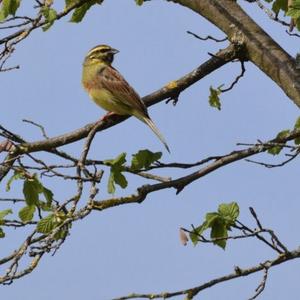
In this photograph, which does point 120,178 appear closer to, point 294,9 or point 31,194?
point 31,194

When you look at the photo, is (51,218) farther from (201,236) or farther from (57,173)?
(201,236)

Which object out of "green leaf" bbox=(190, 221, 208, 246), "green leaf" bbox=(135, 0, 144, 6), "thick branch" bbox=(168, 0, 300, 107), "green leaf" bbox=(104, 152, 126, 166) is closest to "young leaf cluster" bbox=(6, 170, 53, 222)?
"green leaf" bbox=(104, 152, 126, 166)

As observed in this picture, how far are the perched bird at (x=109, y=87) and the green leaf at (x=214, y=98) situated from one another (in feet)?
2.32

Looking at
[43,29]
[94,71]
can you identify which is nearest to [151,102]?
[43,29]

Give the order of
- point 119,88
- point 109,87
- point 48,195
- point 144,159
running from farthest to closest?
point 109,87 → point 119,88 → point 144,159 → point 48,195

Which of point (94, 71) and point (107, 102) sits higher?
point (94, 71)

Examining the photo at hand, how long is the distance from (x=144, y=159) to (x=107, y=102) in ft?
11.7

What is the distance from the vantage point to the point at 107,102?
36.5 feet

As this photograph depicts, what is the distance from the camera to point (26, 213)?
7.66 m

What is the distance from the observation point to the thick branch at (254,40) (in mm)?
7809

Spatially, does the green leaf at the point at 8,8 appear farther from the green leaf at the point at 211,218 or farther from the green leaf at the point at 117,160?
the green leaf at the point at 211,218

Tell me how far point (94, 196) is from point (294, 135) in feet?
5.67

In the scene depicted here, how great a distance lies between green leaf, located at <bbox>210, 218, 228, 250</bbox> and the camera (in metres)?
7.29

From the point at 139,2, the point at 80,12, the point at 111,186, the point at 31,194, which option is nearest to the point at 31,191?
the point at 31,194
